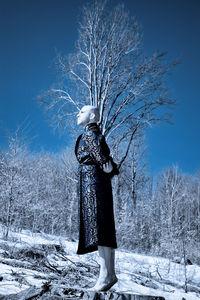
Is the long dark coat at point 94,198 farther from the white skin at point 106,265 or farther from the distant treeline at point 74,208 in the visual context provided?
the distant treeline at point 74,208

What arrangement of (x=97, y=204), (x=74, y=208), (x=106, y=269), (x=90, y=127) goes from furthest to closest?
(x=74, y=208) < (x=90, y=127) < (x=97, y=204) < (x=106, y=269)

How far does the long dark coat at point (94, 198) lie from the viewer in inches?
100

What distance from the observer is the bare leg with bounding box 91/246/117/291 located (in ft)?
8.01

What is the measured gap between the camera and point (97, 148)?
2.65 metres

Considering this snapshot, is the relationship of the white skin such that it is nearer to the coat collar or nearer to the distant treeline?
the coat collar

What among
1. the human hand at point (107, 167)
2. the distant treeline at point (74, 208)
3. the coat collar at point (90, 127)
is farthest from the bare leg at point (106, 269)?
the distant treeline at point (74, 208)

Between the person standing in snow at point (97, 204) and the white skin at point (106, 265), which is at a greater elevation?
the person standing in snow at point (97, 204)

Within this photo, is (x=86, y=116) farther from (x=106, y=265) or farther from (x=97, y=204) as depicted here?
(x=106, y=265)

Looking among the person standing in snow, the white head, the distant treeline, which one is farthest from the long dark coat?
the distant treeline

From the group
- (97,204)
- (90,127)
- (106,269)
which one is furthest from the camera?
(90,127)

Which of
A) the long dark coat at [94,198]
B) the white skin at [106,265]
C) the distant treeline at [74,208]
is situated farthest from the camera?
the distant treeline at [74,208]

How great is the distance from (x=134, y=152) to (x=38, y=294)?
18705mm

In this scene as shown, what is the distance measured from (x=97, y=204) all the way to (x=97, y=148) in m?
0.58

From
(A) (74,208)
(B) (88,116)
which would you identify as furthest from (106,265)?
(A) (74,208)
